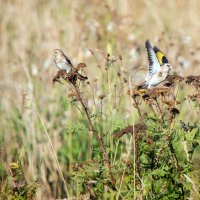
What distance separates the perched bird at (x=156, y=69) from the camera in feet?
10.6

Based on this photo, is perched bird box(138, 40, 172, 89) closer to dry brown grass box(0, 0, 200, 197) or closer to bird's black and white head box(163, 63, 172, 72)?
bird's black and white head box(163, 63, 172, 72)

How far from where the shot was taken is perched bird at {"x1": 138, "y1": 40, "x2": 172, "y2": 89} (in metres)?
3.22

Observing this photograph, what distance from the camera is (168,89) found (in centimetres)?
301

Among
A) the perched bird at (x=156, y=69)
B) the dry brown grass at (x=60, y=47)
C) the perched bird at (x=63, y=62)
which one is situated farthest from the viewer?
the dry brown grass at (x=60, y=47)

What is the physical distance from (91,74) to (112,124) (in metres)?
3.13

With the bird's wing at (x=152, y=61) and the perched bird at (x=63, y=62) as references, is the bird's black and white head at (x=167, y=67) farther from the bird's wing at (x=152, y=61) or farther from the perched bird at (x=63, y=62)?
the perched bird at (x=63, y=62)

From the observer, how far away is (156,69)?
129 inches

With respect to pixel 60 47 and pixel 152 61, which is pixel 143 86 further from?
pixel 60 47

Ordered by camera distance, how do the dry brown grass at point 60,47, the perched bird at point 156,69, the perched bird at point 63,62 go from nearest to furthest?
the perched bird at point 63,62 < the perched bird at point 156,69 < the dry brown grass at point 60,47

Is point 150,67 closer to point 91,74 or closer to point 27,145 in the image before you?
point 27,145

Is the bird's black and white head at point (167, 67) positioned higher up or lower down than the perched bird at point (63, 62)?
lower down

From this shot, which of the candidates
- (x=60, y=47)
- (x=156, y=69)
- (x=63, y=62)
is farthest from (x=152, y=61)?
(x=60, y=47)

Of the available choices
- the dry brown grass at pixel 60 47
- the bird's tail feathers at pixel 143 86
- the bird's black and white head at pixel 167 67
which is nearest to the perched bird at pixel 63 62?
the dry brown grass at pixel 60 47

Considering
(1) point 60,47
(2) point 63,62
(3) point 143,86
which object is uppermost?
(1) point 60,47
